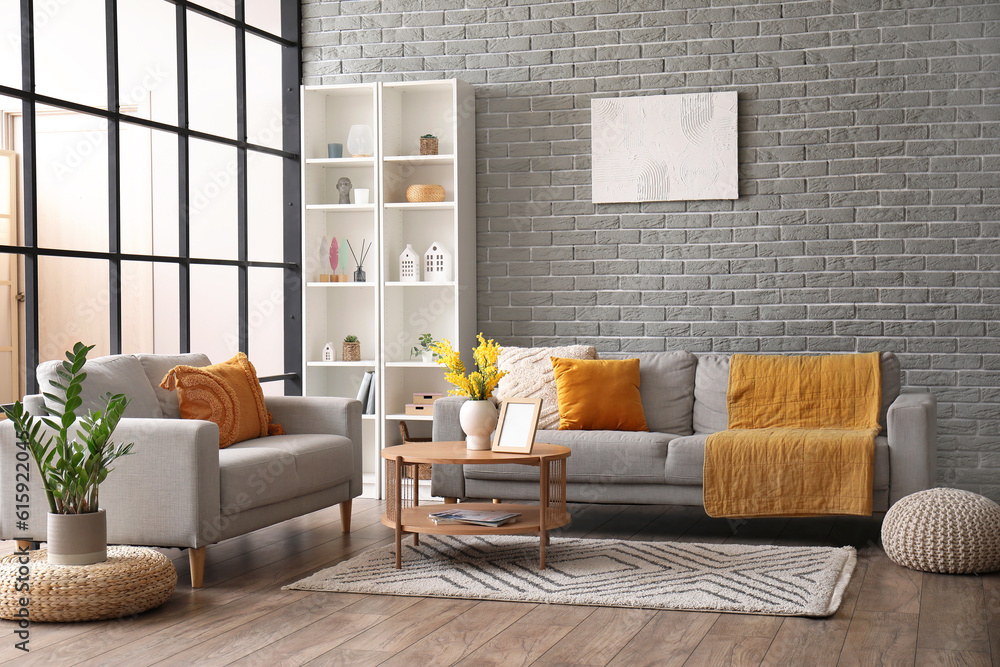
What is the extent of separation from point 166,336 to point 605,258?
8.80 ft

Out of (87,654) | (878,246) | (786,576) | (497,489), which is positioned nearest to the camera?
(87,654)

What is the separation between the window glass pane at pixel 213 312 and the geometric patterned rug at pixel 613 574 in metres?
2.37

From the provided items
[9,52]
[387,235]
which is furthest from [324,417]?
[9,52]

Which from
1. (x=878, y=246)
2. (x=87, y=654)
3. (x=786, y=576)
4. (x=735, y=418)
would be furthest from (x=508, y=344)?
(x=87, y=654)

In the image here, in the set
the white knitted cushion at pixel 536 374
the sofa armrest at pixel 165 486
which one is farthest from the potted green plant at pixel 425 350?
the sofa armrest at pixel 165 486

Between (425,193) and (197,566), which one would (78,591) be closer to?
(197,566)

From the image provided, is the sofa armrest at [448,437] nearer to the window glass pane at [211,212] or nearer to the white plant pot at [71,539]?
the white plant pot at [71,539]

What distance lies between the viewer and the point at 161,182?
242 inches

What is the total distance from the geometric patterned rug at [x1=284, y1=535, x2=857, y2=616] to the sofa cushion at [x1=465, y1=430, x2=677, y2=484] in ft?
0.98

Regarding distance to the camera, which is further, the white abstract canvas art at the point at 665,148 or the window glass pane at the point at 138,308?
the window glass pane at the point at 138,308

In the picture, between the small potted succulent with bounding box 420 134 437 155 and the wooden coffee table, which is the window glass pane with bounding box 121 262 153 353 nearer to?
the small potted succulent with bounding box 420 134 437 155

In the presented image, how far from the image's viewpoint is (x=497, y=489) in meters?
4.48

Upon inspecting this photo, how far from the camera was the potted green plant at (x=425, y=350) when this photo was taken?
17.5 ft

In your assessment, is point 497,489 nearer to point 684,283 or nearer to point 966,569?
point 684,283
